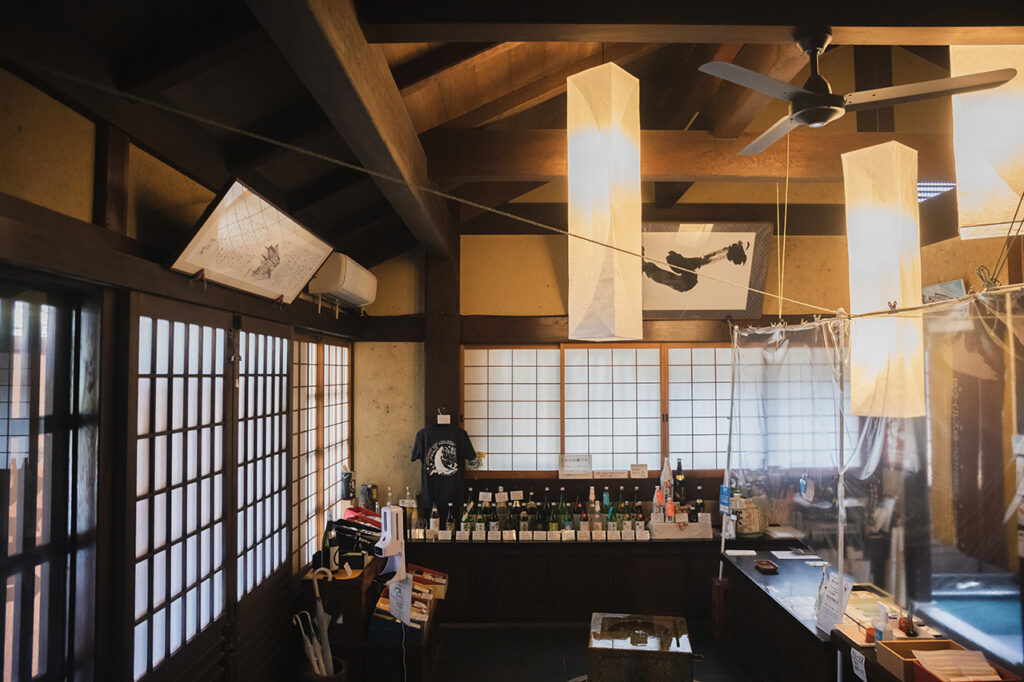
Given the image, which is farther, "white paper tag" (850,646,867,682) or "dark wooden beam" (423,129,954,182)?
"dark wooden beam" (423,129,954,182)

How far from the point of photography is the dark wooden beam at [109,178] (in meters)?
2.62

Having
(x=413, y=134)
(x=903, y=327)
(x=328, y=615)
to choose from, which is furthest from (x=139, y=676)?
(x=903, y=327)

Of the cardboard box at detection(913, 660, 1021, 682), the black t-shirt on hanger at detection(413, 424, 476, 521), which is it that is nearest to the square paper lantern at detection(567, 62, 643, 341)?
the cardboard box at detection(913, 660, 1021, 682)

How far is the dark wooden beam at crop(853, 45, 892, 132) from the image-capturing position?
6281 mm

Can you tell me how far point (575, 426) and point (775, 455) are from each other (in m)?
2.52

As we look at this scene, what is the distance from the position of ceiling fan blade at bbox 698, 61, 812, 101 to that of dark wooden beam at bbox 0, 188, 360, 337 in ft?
8.05

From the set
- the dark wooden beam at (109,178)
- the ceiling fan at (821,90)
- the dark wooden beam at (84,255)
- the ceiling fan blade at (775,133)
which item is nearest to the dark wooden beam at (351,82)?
the dark wooden beam at (109,178)

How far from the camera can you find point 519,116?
6301 millimetres

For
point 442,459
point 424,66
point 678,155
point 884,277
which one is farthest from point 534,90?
point 442,459

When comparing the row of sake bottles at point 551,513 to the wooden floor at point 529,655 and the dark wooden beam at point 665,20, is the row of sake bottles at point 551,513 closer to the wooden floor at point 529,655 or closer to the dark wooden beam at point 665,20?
the wooden floor at point 529,655

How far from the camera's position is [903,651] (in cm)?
323

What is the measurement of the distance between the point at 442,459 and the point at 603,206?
4.36 m

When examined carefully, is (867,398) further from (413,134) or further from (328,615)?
(328,615)

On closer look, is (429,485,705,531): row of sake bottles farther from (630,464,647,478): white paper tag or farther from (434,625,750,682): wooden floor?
(434,625,750,682): wooden floor
